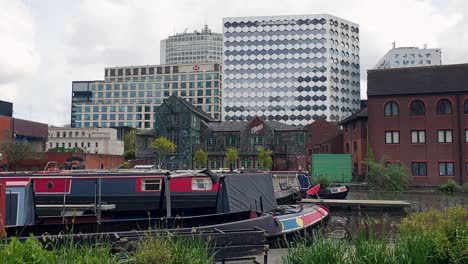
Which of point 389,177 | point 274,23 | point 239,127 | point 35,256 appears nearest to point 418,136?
point 389,177

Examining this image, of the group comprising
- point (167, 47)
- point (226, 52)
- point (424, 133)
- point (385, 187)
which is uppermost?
point (167, 47)

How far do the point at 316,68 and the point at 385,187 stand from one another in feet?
226

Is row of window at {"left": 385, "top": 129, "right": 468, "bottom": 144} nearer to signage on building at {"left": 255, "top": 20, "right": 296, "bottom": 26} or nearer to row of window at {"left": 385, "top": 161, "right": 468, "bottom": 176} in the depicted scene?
row of window at {"left": 385, "top": 161, "right": 468, "bottom": 176}

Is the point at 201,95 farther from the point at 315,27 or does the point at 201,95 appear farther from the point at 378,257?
the point at 378,257

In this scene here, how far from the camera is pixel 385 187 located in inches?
1499

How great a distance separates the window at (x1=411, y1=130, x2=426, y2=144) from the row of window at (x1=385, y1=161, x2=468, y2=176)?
1.93 metres

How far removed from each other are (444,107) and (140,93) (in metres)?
99.6

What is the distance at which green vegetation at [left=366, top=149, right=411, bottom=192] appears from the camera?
3791 centimetres

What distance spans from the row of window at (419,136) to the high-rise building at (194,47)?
13240 cm

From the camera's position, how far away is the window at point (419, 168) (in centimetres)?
4022

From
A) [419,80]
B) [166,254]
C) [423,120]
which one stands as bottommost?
[166,254]

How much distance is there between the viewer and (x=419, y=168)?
40.4 m

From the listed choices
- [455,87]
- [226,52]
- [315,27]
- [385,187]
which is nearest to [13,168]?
[385,187]

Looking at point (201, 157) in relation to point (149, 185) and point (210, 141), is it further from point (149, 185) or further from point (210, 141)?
point (149, 185)
